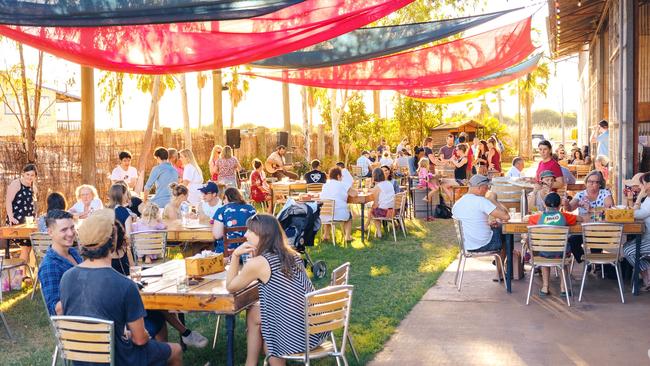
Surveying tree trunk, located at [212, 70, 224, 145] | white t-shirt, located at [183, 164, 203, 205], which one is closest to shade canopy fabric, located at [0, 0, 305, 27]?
white t-shirt, located at [183, 164, 203, 205]

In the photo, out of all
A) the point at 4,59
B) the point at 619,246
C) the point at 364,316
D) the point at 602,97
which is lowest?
the point at 364,316

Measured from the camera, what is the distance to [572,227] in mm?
8289

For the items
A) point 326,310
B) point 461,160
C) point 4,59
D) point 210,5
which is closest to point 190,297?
point 326,310

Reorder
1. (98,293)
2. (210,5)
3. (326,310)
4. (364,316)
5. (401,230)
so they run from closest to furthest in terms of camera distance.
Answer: (98,293) < (326,310) < (210,5) < (364,316) < (401,230)

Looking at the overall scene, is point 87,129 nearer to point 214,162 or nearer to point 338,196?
point 214,162

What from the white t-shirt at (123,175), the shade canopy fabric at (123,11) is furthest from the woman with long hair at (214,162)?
the shade canopy fabric at (123,11)

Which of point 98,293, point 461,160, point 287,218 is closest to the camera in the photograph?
point 98,293

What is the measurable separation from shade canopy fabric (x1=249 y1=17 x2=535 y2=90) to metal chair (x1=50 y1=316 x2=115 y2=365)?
723 centimetres

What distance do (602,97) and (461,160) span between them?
4084mm

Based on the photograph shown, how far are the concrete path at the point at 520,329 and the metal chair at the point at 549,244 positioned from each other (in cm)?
40

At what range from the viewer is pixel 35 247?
8273mm

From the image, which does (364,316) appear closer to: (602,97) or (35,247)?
(35,247)

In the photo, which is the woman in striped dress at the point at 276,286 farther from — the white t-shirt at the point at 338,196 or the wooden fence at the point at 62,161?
the wooden fence at the point at 62,161

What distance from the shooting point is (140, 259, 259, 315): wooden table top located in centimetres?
529
